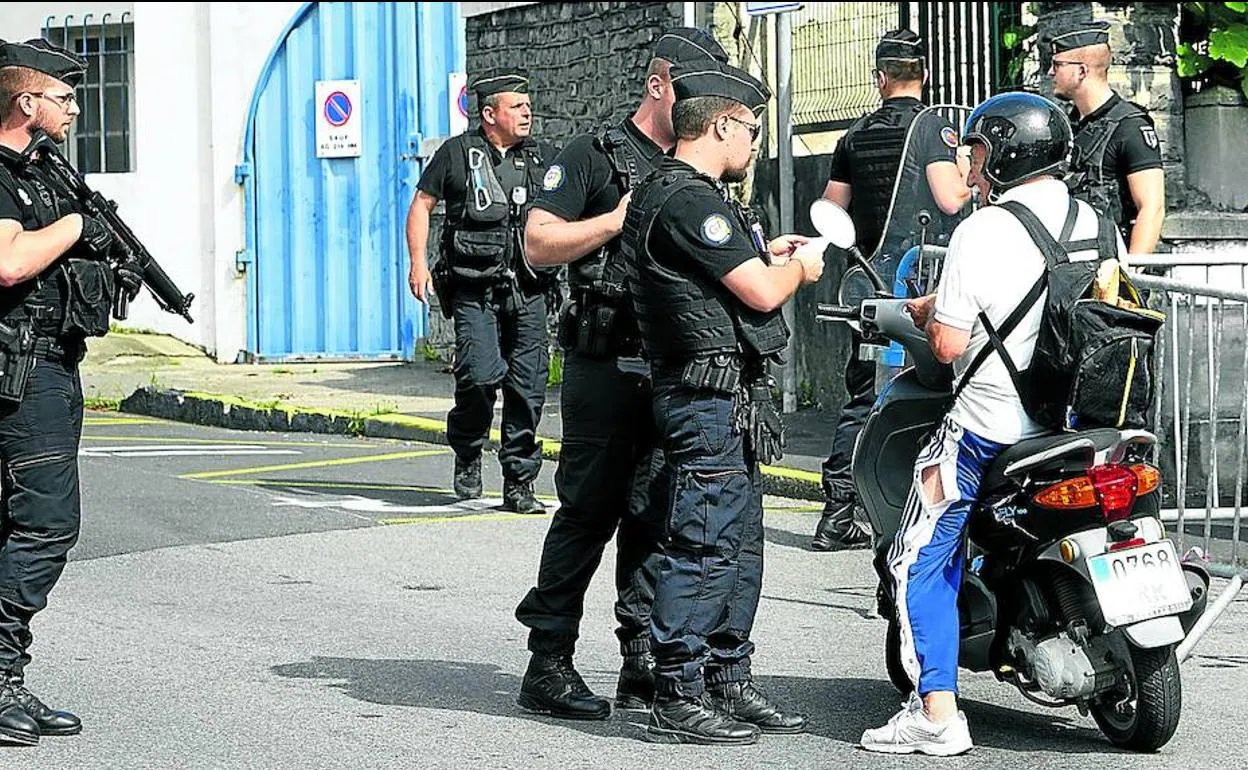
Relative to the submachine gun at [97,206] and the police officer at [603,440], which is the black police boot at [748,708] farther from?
the submachine gun at [97,206]

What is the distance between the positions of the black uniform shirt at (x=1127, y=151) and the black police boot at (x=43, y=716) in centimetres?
479

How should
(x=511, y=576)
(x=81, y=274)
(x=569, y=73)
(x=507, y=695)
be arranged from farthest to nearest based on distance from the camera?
(x=569, y=73)
(x=511, y=576)
(x=507, y=695)
(x=81, y=274)

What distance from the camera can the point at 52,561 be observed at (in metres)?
5.89

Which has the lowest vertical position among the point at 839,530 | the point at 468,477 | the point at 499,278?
the point at 839,530

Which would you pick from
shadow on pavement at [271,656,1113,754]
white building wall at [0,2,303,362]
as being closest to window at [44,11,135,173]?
white building wall at [0,2,303,362]

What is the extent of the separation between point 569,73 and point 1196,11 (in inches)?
216

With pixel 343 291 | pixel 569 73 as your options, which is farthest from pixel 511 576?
pixel 343 291

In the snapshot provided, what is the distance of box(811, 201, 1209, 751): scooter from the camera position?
17.7 ft

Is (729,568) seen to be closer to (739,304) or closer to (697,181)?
(739,304)

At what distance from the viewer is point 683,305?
5715 millimetres

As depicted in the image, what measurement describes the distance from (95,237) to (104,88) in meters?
12.4

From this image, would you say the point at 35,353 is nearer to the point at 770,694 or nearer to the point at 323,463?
the point at 770,694

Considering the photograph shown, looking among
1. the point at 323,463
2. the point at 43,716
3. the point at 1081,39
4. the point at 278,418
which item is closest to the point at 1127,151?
the point at 1081,39

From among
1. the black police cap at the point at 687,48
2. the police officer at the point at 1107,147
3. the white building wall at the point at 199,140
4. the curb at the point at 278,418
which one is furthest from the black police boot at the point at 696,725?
the white building wall at the point at 199,140
